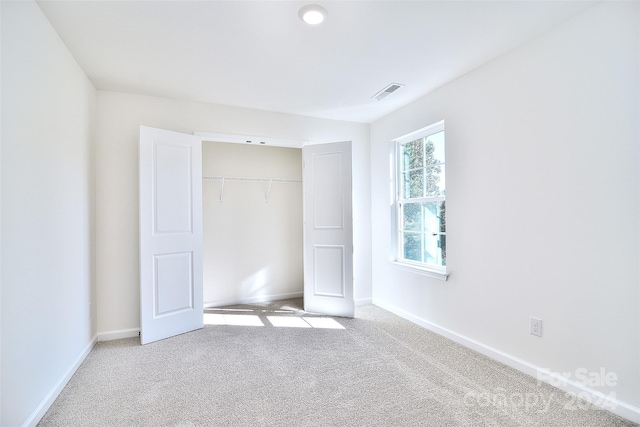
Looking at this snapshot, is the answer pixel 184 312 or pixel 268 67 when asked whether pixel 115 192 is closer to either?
pixel 184 312

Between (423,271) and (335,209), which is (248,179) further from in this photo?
(423,271)

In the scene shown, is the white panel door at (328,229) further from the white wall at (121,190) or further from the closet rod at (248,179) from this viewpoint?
the white wall at (121,190)

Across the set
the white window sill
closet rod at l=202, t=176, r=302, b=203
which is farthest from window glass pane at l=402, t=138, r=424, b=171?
closet rod at l=202, t=176, r=302, b=203

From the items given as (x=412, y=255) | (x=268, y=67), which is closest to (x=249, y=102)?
(x=268, y=67)

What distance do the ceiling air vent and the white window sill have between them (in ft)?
6.32

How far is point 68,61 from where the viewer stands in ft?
8.09

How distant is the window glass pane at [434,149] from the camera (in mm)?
3377

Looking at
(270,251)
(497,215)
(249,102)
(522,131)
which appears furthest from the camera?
(270,251)

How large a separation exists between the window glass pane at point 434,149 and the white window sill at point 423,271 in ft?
3.81

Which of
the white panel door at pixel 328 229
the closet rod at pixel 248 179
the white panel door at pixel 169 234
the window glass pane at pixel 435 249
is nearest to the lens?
the white panel door at pixel 169 234

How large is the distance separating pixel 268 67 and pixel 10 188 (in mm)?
1991

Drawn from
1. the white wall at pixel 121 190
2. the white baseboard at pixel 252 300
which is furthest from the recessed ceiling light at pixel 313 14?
the white baseboard at pixel 252 300

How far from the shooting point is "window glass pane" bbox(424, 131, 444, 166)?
3.38 meters

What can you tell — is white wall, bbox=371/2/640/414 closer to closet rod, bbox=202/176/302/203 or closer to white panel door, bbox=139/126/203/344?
closet rod, bbox=202/176/302/203
